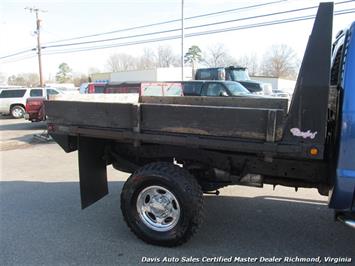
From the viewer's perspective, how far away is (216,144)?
372cm

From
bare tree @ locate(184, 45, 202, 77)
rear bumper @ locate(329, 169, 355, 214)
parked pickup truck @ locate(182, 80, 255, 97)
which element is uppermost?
bare tree @ locate(184, 45, 202, 77)

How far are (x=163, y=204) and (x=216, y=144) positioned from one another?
0.94 meters

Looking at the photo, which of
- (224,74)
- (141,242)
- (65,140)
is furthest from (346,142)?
(224,74)

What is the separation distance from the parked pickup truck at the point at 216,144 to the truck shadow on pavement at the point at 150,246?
0.33m

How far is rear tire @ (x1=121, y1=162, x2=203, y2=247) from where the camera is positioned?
3965mm

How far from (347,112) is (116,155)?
9.11 feet

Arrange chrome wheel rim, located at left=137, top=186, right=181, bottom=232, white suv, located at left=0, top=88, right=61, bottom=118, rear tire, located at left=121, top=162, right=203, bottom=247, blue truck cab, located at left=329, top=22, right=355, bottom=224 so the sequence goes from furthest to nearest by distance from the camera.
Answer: white suv, located at left=0, top=88, right=61, bottom=118 < chrome wheel rim, located at left=137, top=186, right=181, bottom=232 < rear tire, located at left=121, top=162, right=203, bottom=247 < blue truck cab, located at left=329, top=22, right=355, bottom=224

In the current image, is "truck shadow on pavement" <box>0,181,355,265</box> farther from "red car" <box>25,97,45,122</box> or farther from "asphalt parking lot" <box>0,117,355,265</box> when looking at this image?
"red car" <box>25,97,45,122</box>

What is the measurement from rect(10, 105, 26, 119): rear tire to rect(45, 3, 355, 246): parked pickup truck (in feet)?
68.0

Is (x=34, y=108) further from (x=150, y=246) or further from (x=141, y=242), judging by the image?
(x=150, y=246)

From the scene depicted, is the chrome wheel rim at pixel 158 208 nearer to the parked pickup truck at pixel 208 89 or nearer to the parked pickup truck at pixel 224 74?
the parked pickup truck at pixel 208 89

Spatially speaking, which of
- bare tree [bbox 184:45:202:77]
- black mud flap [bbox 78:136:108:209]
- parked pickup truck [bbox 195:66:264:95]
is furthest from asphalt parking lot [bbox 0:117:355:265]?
bare tree [bbox 184:45:202:77]

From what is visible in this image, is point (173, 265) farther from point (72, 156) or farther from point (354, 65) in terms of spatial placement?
point (72, 156)

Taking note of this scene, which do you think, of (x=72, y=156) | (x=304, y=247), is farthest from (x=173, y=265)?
(x=72, y=156)
